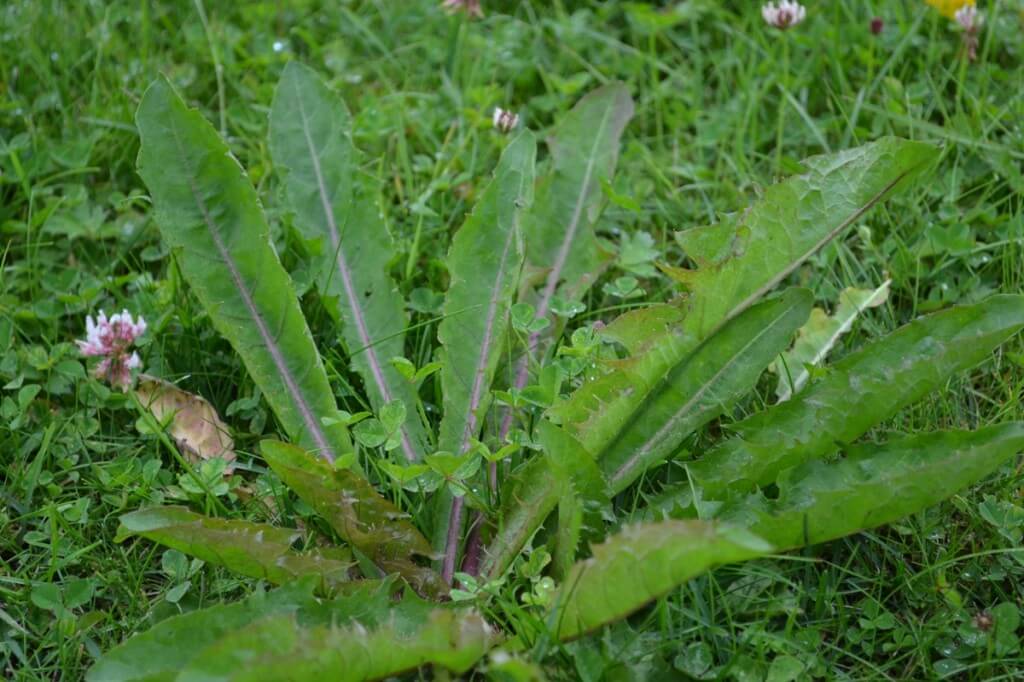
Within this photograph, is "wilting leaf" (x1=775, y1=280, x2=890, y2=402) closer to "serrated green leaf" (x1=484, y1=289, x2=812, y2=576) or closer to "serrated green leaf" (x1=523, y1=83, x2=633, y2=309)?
"serrated green leaf" (x1=484, y1=289, x2=812, y2=576)

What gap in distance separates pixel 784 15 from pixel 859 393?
5.82 feet

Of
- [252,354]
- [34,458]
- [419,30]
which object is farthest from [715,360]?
[419,30]

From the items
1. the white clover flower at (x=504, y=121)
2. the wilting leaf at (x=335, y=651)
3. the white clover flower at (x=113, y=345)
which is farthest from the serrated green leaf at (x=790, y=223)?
the white clover flower at (x=113, y=345)

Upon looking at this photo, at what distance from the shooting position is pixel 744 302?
227 centimetres

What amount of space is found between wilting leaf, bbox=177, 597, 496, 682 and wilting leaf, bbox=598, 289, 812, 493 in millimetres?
540

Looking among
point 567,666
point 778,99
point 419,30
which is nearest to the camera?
point 567,666

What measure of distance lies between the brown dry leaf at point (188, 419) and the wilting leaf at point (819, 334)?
4.30 ft

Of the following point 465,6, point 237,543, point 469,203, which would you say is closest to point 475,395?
point 237,543

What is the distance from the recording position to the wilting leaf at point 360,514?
2.08 m

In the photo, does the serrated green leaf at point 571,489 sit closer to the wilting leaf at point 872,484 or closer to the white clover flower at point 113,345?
the wilting leaf at point 872,484

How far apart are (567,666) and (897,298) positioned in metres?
1.52

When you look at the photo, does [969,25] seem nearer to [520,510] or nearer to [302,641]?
[520,510]

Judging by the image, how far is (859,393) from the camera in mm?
2080

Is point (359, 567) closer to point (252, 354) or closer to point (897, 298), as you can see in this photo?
point (252, 354)
